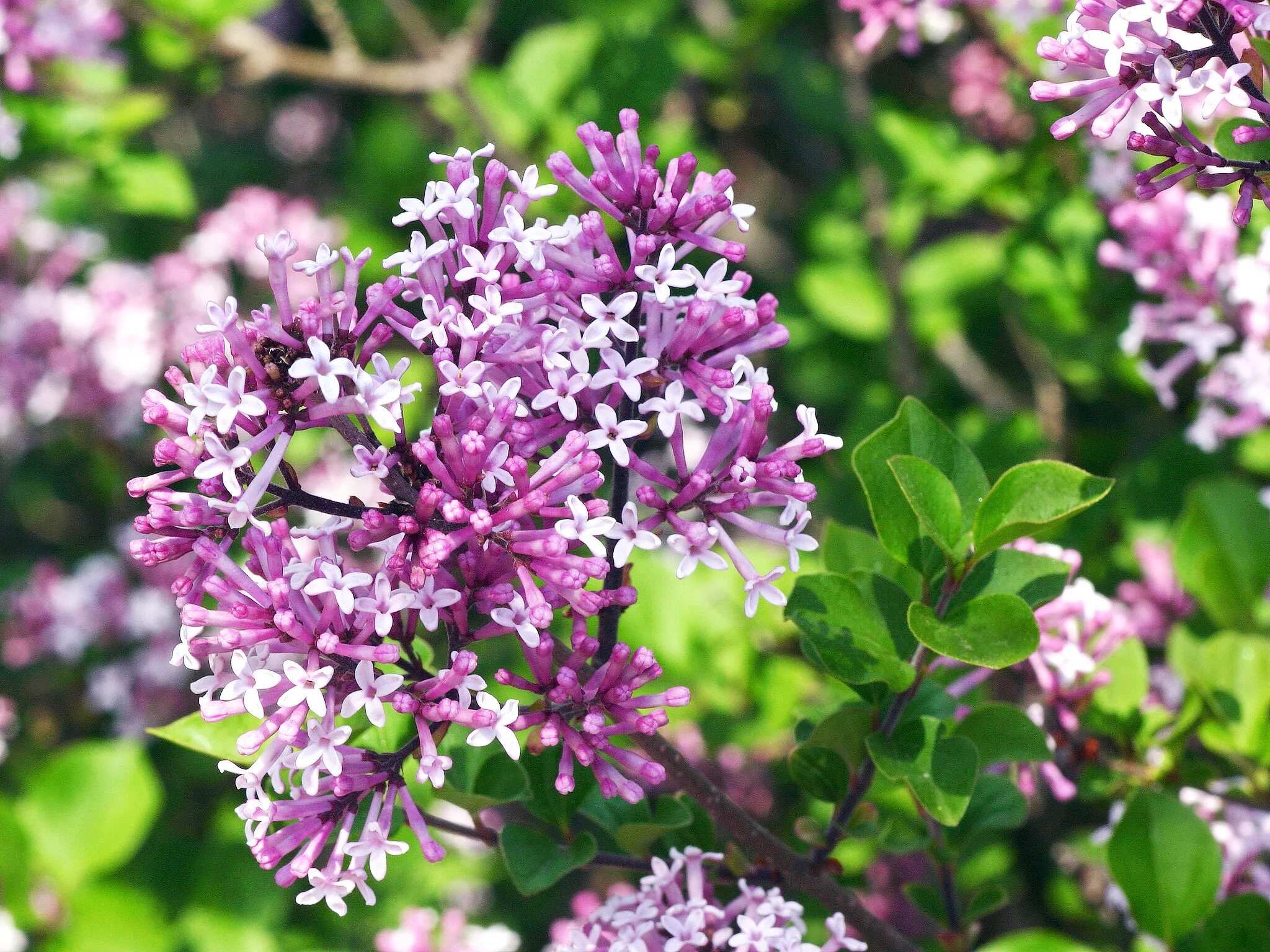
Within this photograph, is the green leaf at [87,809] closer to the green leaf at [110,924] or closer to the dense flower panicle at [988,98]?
the green leaf at [110,924]

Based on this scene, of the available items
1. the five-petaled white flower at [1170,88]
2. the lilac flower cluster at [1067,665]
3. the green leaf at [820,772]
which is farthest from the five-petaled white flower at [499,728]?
the five-petaled white flower at [1170,88]

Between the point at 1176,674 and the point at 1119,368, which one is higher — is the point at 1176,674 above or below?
below

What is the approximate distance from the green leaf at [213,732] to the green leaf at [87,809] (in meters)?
2.07

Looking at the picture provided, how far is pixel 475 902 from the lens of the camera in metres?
4.25

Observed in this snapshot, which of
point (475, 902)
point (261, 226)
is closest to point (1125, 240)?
point (475, 902)

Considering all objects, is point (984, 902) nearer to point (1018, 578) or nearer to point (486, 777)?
point (1018, 578)

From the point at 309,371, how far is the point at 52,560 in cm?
412

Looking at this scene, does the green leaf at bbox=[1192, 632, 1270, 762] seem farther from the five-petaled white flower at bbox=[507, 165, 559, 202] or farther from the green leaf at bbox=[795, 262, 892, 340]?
the green leaf at bbox=[795, 262, 892, 340]

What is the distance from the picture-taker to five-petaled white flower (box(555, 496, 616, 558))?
57.7 inches

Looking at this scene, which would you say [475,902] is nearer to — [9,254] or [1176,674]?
[1176,674]

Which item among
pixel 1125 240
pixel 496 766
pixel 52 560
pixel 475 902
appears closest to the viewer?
pixel 496 766

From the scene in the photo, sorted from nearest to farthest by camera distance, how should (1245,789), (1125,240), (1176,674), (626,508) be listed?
(626,508) → (1245,789) → (1176,674) → (1125,240)

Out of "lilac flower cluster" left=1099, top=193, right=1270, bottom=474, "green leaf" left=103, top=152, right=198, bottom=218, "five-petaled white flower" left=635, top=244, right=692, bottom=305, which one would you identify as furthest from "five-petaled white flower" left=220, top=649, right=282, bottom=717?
"green leaf" left=103, top=152, right=198, bottom=218

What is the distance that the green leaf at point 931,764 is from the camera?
162 centimetres
